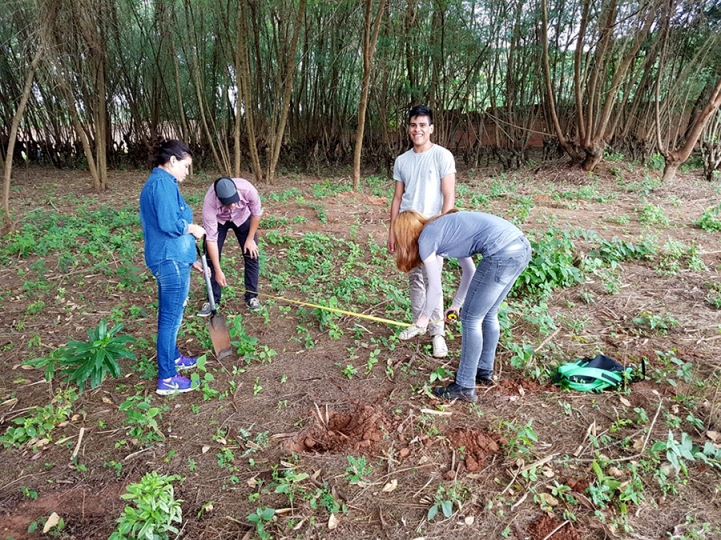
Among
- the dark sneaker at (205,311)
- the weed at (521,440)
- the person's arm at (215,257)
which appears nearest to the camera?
the weed at (521,440)

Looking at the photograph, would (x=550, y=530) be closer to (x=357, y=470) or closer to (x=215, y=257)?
(x=357, y=470)

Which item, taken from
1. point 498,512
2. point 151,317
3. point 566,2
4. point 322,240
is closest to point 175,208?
point 151,317

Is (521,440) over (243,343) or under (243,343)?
under

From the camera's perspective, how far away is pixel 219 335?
2797 mm

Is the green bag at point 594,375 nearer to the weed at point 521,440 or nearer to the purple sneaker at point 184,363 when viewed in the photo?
the weed at point 521,440

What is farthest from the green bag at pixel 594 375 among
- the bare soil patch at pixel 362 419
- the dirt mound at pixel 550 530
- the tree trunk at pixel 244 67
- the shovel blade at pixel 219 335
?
the tree trunk at pixel 244 67

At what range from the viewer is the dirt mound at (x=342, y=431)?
7.06ft

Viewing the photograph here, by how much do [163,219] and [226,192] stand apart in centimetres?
70

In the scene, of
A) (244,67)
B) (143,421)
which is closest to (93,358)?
(143,421)

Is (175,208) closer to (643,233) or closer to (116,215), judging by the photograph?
(116,215)

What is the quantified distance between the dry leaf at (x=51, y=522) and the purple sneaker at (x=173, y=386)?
77cm

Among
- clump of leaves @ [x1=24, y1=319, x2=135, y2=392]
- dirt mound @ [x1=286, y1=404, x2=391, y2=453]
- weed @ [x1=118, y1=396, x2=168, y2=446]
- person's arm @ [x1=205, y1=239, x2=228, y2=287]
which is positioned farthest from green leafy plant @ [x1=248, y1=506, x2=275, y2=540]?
person's arm @ [x1=205, y1=239, x2=228, y2=287]

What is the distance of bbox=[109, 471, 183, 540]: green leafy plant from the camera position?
1.62 m

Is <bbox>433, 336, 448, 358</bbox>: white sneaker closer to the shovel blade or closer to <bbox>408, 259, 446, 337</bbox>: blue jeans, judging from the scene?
<bbox>408, 259, 446, 337</bbox>: blue jeans
